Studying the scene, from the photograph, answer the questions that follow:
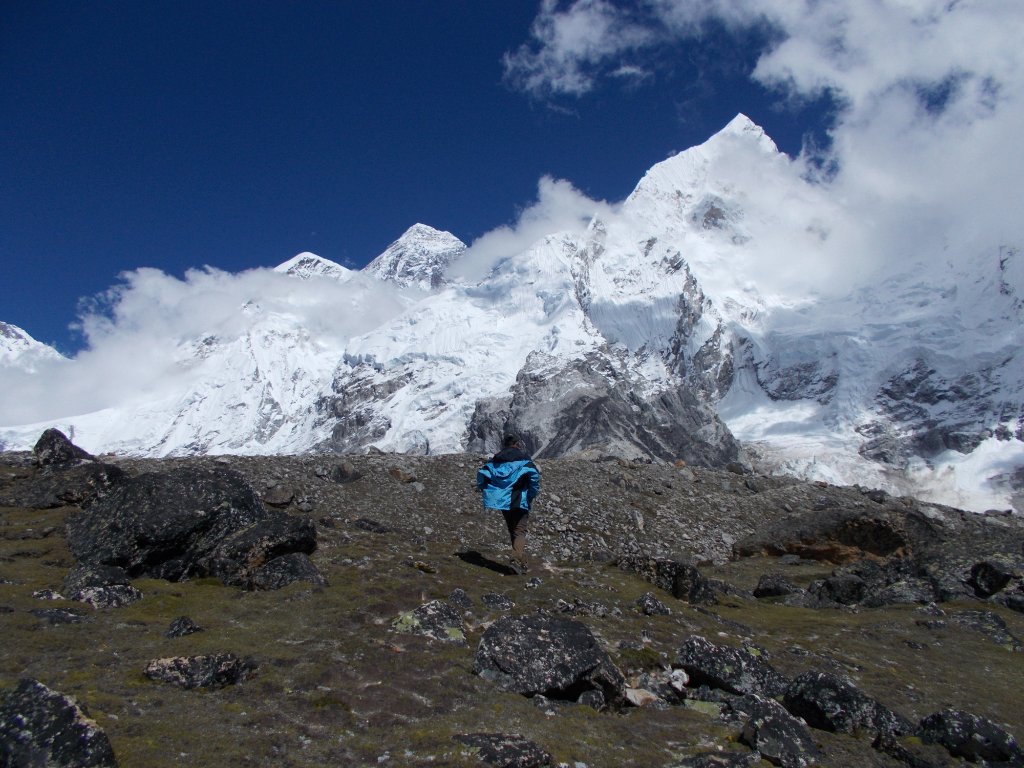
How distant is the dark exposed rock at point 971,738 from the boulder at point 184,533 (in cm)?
947

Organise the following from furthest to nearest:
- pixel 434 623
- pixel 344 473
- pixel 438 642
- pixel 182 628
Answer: pixel 344 473 < pixel 434 623 < pixel 438 642 < pixel 182 628

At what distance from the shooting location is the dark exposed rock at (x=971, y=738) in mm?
8047

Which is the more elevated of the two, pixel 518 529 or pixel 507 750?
pixel 518 529

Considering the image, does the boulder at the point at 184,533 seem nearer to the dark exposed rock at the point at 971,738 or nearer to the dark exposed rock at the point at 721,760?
the dark exposed rock at the point at 721,760

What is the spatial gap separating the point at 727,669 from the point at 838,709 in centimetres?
149

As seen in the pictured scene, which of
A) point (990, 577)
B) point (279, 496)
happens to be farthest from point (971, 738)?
point (279, 496)

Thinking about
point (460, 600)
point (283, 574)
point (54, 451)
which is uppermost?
point (54, 451)

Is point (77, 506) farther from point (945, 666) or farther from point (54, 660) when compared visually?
point (945, 666)

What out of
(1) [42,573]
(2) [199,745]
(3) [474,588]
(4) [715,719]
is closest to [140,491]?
(1) [42,573]

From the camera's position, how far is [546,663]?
344 inches

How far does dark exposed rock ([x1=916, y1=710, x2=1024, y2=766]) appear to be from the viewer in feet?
26.4

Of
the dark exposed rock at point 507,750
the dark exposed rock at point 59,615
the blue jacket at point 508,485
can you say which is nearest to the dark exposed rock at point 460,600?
the blue jacket at point 508,485

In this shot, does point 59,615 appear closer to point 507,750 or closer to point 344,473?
point 507,750

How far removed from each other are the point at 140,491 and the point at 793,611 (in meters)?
14.3
